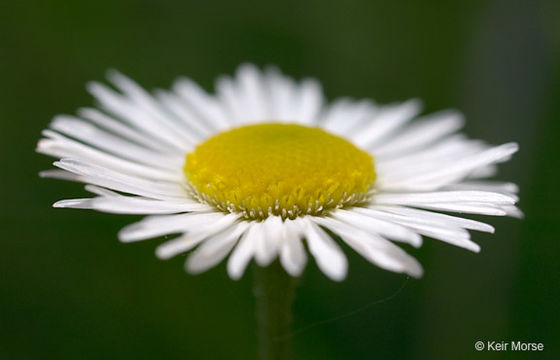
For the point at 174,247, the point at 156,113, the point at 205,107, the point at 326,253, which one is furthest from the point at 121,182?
the point at 205,107

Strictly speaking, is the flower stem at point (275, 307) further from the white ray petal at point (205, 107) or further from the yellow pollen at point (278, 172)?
the white ray petal at point (205, 107)

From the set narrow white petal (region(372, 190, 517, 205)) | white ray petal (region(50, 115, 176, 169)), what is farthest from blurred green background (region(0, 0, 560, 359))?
narrow white petal (region(372, 190, 517, 205))

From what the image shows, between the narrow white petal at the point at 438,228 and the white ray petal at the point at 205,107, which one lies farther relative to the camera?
the white ray petal at the point at 205,107

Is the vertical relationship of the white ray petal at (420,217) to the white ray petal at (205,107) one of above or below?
below

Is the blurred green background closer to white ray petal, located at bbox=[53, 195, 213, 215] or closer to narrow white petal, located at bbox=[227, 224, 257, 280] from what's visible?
white ray petal, located at bbox=[53, 195, 213, 215]

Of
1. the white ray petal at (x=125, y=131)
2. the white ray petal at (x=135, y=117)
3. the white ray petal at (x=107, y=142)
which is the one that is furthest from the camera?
the white ray petal at (x=135, y=117)

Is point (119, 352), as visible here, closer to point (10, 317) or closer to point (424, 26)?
point (10, 317)

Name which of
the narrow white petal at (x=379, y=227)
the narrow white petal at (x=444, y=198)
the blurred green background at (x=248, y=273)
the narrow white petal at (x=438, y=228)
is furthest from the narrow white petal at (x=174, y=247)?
the blurred green background at (x=248, y=273)
